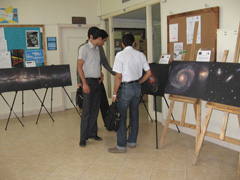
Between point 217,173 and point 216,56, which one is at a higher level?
point 216,56

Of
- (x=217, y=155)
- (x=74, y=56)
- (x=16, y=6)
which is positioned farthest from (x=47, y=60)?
(x=217, y=155)

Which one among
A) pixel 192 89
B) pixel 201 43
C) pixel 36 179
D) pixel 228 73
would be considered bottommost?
pixel 36 179

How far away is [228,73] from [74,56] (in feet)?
14.2

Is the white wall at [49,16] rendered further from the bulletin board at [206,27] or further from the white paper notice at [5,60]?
the bulletin board at [206,27]

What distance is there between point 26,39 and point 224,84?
4.46 m

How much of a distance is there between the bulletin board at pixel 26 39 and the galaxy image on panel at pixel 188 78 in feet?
11.4

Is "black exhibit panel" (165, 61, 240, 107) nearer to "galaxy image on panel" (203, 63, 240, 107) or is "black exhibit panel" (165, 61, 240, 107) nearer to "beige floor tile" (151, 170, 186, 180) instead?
"galaxy image on panel" (203, 63, 240, 107)

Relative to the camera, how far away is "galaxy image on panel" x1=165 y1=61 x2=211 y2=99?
312cm

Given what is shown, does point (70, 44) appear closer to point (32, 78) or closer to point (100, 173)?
point (32, 78)

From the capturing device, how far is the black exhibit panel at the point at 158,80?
382cm

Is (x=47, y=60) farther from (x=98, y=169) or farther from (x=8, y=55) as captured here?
(x=98, y=169)

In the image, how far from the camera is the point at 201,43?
3.69 m

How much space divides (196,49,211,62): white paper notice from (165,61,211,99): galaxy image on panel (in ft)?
0.79

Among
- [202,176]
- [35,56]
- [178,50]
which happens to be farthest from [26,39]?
[202,176]
